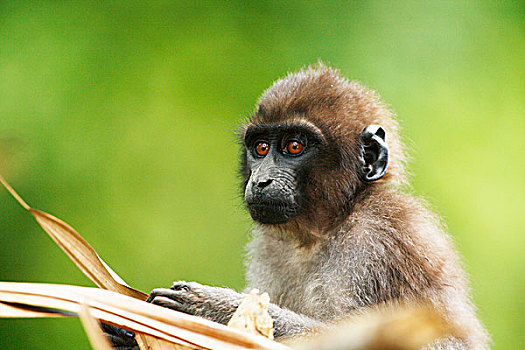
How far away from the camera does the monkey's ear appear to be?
4305 millimetres

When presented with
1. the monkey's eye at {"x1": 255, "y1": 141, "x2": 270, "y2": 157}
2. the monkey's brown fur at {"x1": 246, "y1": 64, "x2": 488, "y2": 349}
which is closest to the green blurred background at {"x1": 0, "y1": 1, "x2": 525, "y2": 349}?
the monkey's eye at {"x1": 255, "y1": 141, "x2": 270, "y2": 157}

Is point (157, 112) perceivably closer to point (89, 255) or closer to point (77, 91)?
point (77, 91)

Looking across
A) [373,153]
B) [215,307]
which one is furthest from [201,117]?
[215,307]

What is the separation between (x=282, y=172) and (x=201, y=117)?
13.0 feet

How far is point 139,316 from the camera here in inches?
82.0

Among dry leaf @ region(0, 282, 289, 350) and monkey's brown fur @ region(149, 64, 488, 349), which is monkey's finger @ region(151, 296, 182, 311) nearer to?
monkey's brown fur @ region(149, 64, 488, 349)

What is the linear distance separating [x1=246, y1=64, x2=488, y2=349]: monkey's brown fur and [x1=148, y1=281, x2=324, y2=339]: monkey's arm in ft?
1.08

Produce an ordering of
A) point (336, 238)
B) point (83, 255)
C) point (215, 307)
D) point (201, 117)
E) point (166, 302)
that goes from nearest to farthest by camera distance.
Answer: point (83, 255), point (166, 302), point (215, 307), point (336, 238), point (201, 117)

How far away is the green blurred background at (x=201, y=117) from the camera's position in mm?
7406

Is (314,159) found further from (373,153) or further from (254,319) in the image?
(254,319)

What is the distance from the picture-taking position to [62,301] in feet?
6.97

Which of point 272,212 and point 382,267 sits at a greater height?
point 272,212

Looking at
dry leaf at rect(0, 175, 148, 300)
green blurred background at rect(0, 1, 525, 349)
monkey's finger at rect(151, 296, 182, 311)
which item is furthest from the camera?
green blurred background at rect(0, 1, 525, 349)

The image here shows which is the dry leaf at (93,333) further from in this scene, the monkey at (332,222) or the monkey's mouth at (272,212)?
the monkey's mouth at (272,212)
